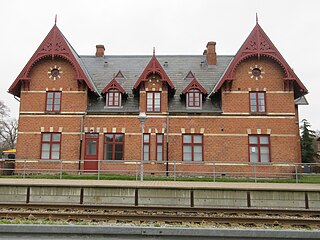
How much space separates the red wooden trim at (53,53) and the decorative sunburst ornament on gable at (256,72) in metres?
12.5

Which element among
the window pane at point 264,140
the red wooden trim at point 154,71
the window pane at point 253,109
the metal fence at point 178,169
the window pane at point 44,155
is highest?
the red wooden trim at point 154,71

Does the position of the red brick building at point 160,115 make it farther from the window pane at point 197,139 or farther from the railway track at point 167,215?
the railway track at point 167,215

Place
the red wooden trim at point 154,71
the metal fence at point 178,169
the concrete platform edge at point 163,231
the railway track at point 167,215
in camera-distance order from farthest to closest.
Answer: the red wooden trim at point 154,71 → the metal fence at point 178,169 → the railway track at point 167,215 → the concrete platform edge at point 163,231

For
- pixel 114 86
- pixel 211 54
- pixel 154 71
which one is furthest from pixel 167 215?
pixel 211 54

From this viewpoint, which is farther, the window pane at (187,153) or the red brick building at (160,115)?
the window pane at (187,153)

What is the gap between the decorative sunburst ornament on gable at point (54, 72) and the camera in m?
22.8

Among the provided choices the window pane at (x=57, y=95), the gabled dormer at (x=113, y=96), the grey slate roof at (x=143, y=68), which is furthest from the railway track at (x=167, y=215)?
the window pane at (x=57, y=95)

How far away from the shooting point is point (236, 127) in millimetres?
21766

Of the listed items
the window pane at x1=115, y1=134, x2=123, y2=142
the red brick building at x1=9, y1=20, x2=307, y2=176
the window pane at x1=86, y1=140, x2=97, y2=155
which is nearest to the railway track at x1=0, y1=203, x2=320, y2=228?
the red brick building at x1=9, y1=20, x2=307, y2=176

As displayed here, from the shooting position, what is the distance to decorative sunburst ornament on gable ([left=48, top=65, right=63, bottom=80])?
22797 mm

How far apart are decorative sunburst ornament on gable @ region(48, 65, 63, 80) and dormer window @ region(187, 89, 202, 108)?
10428mm

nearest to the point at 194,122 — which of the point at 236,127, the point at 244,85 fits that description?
the point at 236,127

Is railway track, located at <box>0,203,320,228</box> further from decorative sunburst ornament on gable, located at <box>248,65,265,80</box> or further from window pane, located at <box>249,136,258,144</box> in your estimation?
decorative sunburst ornament on gable, located at <box>248,65,265,80</box>

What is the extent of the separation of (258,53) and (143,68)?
1013 centimetres
